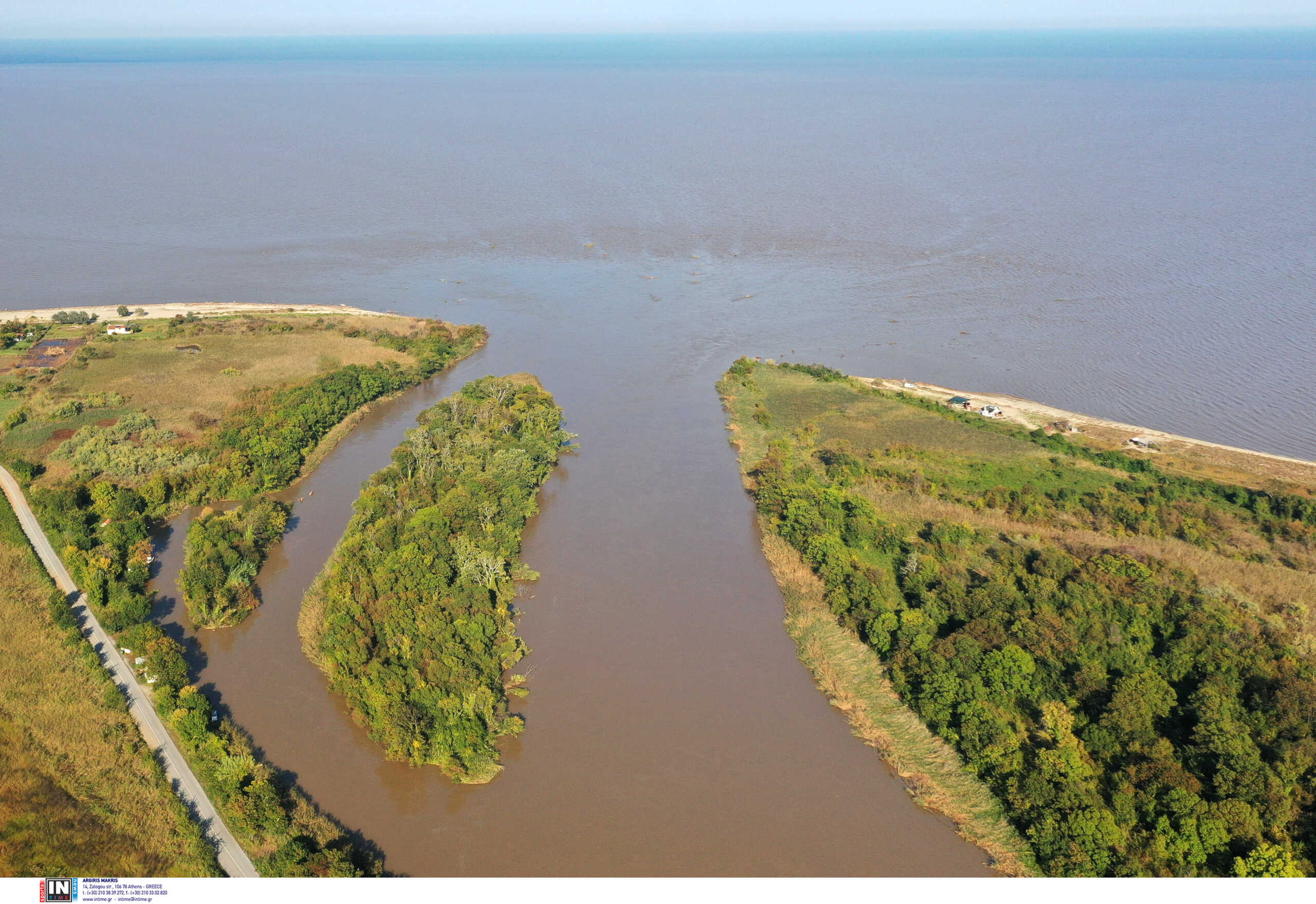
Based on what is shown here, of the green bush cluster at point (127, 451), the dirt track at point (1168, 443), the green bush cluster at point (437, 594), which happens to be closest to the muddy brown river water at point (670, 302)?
the green bush cluster at point (437, 594)

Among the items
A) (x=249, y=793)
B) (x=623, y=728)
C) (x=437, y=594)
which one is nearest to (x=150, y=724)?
(x=249, y=793)

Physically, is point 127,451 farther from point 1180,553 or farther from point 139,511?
point 1180,553

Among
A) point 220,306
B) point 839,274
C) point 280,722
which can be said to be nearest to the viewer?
point 280,722

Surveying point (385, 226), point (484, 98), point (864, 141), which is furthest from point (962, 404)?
point (484, 98)

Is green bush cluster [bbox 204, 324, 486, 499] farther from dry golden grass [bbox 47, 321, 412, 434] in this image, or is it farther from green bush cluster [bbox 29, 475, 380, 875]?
green bush cluster [bbox 29, 475, 380, 875]

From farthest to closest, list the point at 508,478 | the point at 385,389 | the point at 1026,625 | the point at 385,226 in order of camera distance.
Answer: the point at 385,226, the point at 385,389, the point at 508,478, the point at 1026,625

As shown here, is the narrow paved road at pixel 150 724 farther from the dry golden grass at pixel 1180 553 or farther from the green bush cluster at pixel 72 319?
the green bush cluster at pixel 72 319

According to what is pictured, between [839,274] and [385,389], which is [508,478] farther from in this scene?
[839,274]
